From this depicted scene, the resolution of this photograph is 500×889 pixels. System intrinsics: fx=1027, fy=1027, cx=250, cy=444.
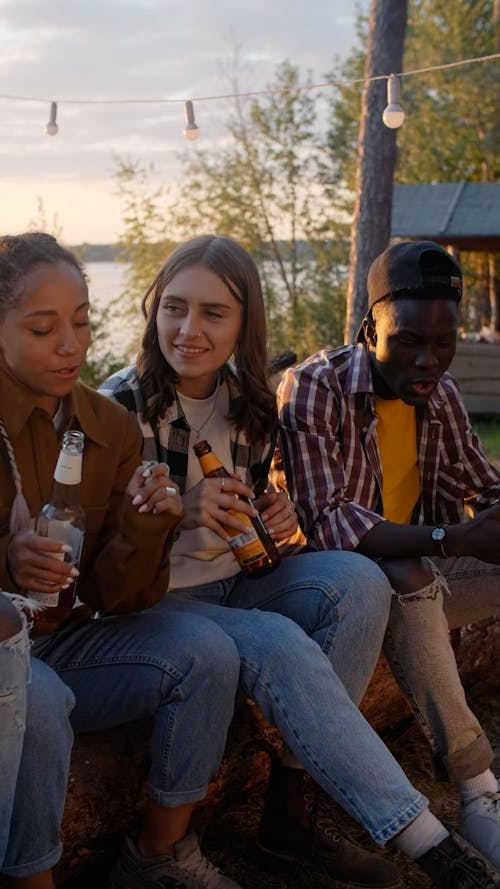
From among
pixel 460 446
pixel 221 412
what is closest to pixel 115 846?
pixel 221 412

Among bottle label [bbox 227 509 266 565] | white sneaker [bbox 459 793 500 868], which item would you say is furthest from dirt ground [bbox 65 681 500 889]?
bottle label [bbox 227 509 266 565]

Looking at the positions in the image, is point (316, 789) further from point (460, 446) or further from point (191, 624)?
point (460, 446)

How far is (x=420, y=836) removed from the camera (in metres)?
2.58

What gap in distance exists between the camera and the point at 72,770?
2713 millimetres

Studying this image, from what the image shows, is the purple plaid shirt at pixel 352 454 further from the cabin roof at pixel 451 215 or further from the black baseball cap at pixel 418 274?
the cabin roof at pixel 451 215

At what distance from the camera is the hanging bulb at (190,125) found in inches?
333

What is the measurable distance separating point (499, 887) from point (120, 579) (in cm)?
122

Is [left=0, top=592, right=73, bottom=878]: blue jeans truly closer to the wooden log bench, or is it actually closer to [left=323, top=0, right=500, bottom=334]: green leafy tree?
the wooden log bench

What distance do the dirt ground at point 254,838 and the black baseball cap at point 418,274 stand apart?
1667 mm

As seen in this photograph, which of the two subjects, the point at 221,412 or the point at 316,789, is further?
the point at 221,412

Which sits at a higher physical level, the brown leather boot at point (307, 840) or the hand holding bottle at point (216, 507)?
the hand holding bottle at point (216, 507)

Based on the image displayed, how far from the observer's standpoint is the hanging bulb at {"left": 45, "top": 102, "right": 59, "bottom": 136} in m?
8.73

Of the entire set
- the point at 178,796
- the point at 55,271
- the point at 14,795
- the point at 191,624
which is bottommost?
the point at 178,796

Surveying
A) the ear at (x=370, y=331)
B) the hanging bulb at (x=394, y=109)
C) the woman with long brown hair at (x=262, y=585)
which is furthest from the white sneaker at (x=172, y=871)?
the hanging bulb at (x=394, y=109)
